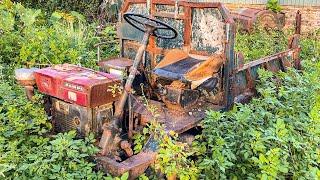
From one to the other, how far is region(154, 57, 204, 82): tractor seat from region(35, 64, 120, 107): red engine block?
1.68ft

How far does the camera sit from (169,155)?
3.26 meters

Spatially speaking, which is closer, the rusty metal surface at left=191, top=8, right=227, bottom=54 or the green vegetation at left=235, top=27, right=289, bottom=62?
the rusty metal surface at left=191, top=8, right=227, bottom=54

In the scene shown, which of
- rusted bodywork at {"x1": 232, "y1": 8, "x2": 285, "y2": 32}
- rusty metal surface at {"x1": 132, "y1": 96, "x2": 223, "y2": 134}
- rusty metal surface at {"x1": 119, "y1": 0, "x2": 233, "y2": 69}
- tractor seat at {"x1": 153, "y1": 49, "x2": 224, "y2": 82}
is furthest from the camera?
rusted bodywork at {"x1": 232, "y1": 8, "x2": 285, "y2": 32}

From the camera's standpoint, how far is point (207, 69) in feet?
14.3

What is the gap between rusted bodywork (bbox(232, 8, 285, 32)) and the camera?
923cm

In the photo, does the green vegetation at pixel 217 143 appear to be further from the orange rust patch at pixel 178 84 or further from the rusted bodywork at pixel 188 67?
the orange rust patch at pixel 178 84

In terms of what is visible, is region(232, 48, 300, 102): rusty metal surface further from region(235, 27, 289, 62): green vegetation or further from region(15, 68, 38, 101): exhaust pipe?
region(15, 68, 38, 101): exhaust pipe

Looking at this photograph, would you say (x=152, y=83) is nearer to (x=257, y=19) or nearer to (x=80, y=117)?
(x=80, y=117)

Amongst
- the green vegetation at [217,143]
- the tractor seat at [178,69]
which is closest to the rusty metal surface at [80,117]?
the green vegetation at [217,143]

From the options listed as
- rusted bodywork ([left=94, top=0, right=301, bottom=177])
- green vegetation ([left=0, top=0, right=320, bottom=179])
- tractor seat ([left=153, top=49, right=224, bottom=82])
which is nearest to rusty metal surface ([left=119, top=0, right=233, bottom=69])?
rusted bodywork ([left=94, top=0, right=301, bottom=177])

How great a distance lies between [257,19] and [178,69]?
5.81 metres

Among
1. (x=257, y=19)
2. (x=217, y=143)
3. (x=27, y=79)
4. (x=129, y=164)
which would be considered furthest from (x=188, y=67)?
(x=257, y=19)

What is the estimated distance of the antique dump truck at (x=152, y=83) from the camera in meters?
3.84

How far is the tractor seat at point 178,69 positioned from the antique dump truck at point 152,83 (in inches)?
0.4
